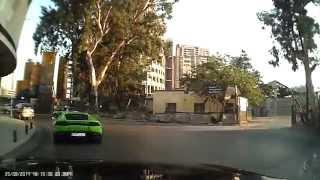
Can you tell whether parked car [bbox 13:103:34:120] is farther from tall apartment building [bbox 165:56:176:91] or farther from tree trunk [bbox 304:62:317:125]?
tree trunk [bbox 304:62:317:125]

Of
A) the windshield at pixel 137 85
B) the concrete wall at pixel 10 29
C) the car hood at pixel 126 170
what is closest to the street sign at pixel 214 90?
the windshield at pixel 137 85

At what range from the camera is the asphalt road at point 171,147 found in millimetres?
6949

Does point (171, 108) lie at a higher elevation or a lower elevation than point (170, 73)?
lower

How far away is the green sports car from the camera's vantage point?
6.87 meters

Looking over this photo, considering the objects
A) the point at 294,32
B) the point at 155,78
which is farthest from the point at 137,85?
the point at 294,32

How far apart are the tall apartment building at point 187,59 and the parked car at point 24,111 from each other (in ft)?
5.32

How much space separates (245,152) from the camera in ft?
28.6

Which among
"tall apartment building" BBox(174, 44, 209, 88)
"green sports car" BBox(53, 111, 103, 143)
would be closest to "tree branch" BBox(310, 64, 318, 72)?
"tall apartment building" BBox(174, 44, 209, 88)

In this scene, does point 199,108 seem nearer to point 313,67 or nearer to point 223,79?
point 223,79

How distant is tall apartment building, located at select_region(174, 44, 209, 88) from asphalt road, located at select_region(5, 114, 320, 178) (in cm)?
63

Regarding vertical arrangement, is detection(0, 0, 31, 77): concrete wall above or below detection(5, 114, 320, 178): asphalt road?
above

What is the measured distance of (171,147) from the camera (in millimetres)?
7547

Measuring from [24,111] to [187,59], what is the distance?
182 centimetres

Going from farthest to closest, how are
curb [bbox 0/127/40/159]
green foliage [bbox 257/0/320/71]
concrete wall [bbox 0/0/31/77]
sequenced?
green foliage [bbox 257/0/320/71] → concrete wall [bbox 0/0/31/77] → curb [bbox 0/127/40/159]
